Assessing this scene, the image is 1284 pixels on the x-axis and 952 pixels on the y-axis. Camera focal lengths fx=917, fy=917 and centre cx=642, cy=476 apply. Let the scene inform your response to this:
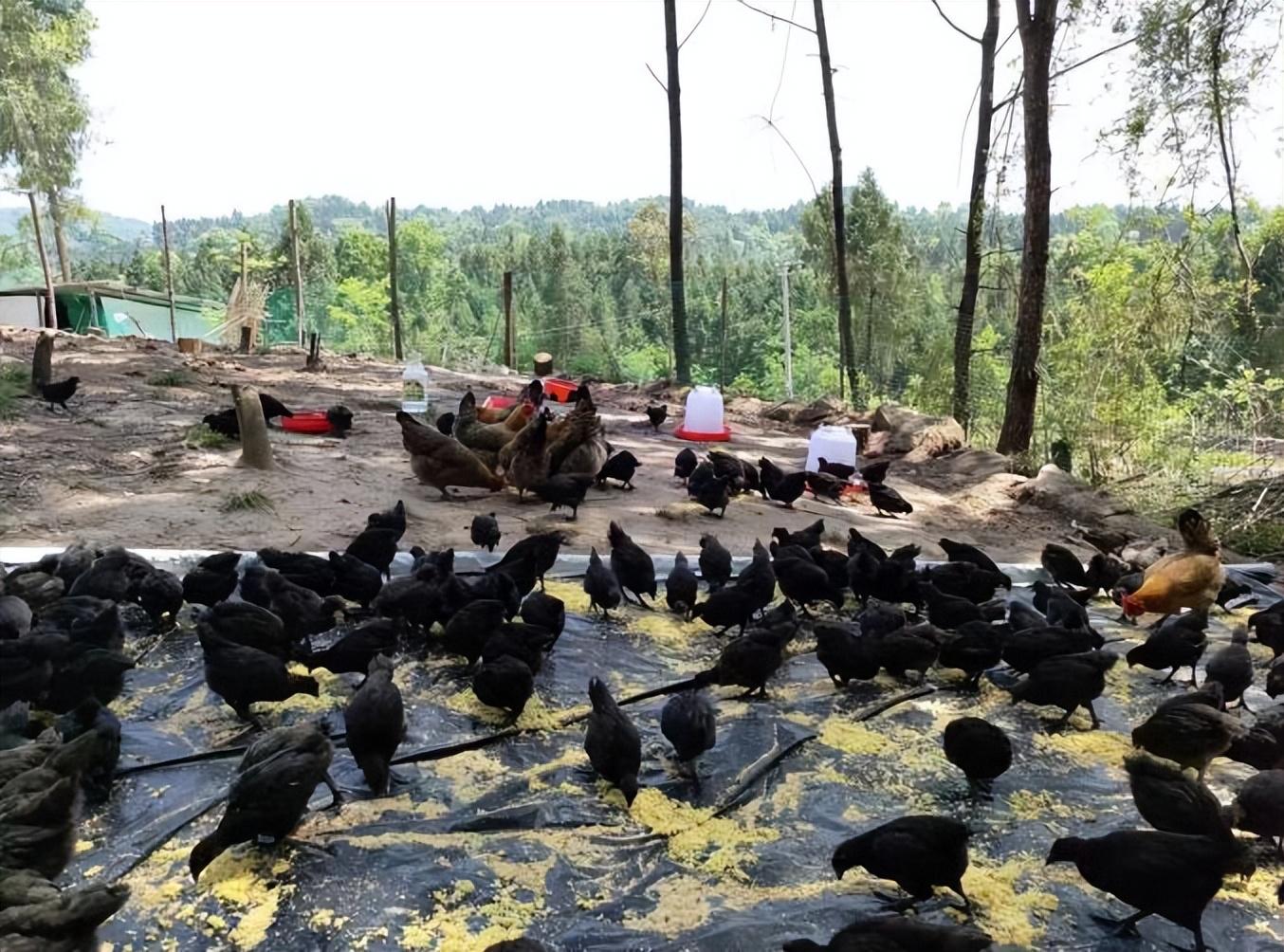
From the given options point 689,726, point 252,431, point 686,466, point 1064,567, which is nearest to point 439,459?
point 252,431

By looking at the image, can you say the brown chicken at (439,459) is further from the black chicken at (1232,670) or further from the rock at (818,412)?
the rock at (818,412)

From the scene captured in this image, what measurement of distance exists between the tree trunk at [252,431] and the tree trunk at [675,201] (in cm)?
1172

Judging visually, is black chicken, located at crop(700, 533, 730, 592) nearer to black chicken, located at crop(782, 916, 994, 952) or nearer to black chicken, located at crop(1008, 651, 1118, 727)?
black chicken, located at crop(1008, 651, 1118, 727)

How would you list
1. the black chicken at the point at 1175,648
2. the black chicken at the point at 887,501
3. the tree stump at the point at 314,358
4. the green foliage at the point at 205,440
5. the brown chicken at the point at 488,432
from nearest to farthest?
the black chicken at the point at 1175,648
the black chicken at the point at 887,501
the brown chicken at the point at 488,432
the green foliage at the point at 205,440
the tree stump at the point at 314,358

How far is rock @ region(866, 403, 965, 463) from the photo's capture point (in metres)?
12.8

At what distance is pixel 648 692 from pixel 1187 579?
3060 millimetres

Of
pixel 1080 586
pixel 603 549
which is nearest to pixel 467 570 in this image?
pixel 603 549

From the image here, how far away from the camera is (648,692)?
13.5ft

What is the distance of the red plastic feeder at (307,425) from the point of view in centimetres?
1091

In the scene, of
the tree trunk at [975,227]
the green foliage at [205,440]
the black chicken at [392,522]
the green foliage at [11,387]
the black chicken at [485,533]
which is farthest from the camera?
the tree trunk at [975,227]

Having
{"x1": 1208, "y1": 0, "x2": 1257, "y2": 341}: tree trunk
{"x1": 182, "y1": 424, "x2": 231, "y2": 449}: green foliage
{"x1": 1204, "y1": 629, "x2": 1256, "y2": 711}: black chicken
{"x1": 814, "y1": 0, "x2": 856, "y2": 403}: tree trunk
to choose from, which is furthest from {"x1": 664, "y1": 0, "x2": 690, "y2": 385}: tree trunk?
{"x1": 1204, "y1": 629, "x2": 1256, "y2": 711}: black chicken

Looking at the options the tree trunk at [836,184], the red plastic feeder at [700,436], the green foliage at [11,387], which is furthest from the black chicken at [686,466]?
the tree trunk at [836,184]

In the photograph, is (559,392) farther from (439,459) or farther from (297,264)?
(297,264)

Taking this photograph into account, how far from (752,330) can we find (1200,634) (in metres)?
45.3
